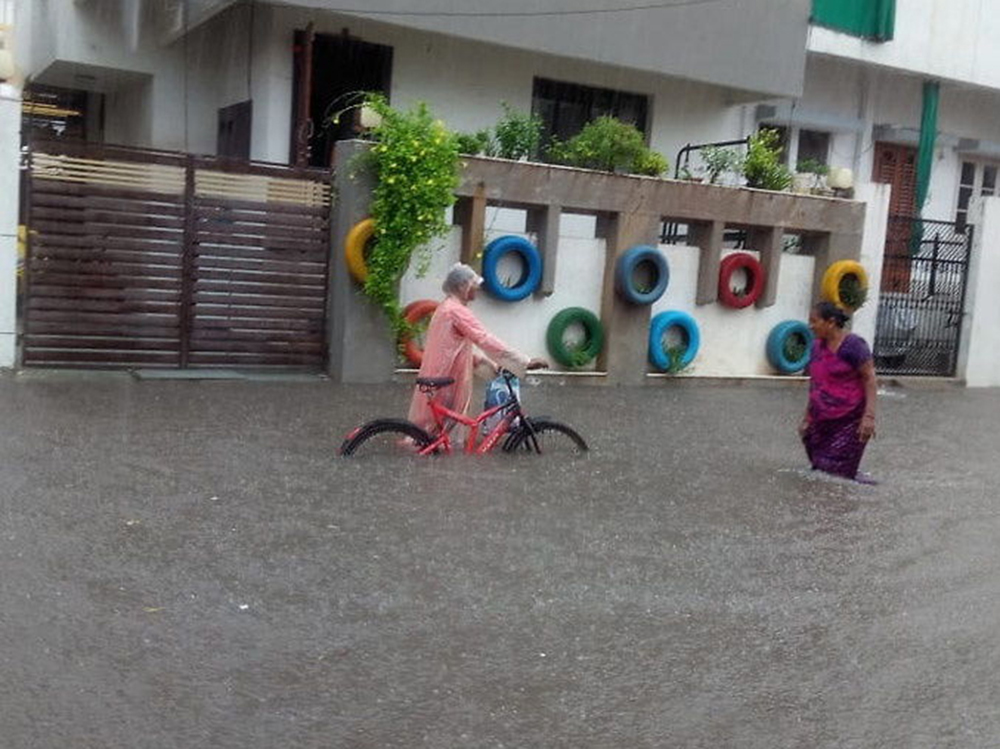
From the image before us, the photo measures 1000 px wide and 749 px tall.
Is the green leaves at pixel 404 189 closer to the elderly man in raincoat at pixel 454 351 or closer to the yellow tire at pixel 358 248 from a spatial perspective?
the yellow tire at pixel 358 248

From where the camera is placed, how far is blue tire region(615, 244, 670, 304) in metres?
13.4

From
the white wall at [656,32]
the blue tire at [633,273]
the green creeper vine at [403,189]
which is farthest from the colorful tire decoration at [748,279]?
the green creeper vine at [403,189]

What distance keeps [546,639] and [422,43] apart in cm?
1191

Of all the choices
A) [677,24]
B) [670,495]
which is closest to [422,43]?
[677,24]

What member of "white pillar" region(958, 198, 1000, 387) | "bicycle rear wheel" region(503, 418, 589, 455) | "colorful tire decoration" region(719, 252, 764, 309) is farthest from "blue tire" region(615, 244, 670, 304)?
"white pillar" region(958, 198, 1000, 387)

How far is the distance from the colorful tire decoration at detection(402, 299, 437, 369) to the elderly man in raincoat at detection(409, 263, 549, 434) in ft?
10.4

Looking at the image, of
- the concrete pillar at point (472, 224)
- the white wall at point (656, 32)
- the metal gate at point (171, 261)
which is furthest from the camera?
the white wall at point (656, 32)

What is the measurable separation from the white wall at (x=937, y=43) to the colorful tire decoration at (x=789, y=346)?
564cm

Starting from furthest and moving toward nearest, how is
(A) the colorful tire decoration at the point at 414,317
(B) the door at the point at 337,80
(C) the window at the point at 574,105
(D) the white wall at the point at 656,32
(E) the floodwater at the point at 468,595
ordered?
(C) the window at the point at 574,105 < (B) the door at the point at 337,80 < (D) the white wall at the point at 656,32 < (A) the colorful tire decoration at the point at 414,317 < (E) the floodwater at the point at 468,595

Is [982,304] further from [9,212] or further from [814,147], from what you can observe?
[9,212]

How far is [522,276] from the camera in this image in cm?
1297

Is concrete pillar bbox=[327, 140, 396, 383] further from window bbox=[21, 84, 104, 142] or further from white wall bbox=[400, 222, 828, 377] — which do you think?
window bbox=[21, 84, 104, 142]

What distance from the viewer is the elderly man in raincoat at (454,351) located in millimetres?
8789

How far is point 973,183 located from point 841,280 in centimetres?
944
